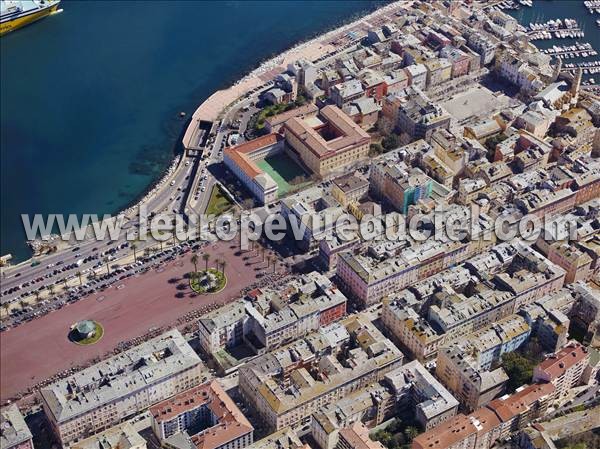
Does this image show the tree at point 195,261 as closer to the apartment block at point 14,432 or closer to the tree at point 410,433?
the apartment block at point 14,432

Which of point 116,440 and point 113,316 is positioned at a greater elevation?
point 113,316

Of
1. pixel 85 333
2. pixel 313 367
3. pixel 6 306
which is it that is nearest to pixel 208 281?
pixel 85 333

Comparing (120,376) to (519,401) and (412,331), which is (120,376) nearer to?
(412,331)

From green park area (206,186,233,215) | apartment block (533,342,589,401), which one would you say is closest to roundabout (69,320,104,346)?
green park area (206,186,233,215)

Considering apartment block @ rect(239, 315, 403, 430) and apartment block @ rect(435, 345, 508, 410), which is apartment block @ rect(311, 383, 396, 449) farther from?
apartment block @ rect(435, 345, 508, 410)

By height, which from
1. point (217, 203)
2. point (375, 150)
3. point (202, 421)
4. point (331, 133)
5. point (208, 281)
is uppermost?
point (331, 133)

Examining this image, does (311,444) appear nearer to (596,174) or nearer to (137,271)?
(137,271)

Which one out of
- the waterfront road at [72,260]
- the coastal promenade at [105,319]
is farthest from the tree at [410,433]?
the waterfront road at [72,260]
